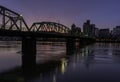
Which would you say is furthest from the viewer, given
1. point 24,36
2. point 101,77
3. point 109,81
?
point 24,36

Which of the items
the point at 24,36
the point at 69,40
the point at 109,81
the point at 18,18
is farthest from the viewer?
the point at 69,40

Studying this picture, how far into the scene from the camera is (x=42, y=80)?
34156 mm

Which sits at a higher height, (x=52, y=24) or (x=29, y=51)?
(x=52, y=24)

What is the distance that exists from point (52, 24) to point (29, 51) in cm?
7666

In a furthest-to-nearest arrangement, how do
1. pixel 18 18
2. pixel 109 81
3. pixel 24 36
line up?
pixel 18 18
pixel 24 36
pixel 109 81

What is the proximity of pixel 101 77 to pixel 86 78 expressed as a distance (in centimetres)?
227

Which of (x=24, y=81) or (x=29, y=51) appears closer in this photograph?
(x=24, y=81)

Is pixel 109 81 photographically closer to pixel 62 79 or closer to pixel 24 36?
pixel 62 79

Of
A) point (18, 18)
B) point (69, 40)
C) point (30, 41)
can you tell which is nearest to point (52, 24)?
point (69, 40)

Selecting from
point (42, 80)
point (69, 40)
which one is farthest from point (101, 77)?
point (69, 40)

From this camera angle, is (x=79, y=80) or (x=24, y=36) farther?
(x=24, y=36)

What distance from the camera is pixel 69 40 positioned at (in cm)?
15338

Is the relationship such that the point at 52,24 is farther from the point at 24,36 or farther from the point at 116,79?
the point at 116,79

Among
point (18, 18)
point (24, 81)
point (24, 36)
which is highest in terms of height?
point (18, 18)
